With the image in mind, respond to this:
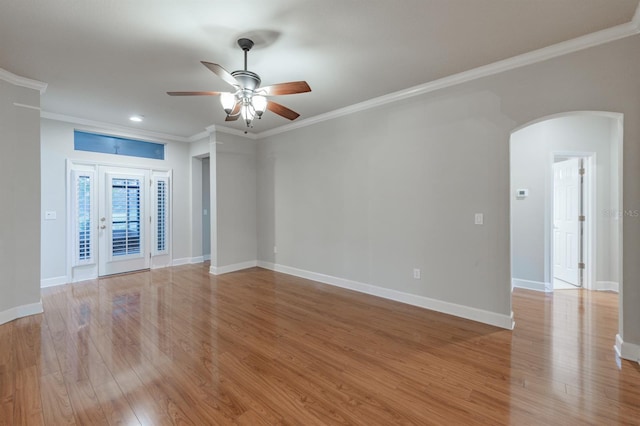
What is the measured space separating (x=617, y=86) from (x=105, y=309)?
607 centimetres

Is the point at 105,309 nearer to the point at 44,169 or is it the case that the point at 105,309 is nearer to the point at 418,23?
the point at 44,169

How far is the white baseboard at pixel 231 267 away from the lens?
219 inches

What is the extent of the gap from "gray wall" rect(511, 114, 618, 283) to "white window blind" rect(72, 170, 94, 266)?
7509 mm

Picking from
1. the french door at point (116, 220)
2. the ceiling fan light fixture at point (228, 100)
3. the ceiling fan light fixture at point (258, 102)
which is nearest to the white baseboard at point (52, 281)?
the french door at point (116, 220)

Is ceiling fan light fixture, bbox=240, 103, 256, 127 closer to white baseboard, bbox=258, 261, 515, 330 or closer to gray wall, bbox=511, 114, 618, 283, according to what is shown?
white baseboard, bbox=258, 261, 515, 330

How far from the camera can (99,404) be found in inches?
76.5

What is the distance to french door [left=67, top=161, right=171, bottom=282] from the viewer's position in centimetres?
507

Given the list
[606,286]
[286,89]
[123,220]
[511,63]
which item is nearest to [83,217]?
[123,220]

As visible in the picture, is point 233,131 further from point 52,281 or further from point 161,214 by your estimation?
point 52,281

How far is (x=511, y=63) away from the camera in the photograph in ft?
9.89

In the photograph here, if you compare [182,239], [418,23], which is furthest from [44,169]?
[418,23]

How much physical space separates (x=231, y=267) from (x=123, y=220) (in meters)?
2.29

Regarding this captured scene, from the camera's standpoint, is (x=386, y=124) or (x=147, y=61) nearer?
(x=147, y=61)

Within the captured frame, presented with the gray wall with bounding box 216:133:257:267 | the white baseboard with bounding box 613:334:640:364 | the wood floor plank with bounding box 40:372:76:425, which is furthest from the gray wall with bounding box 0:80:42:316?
the white baseboard with bounding box 613:334:640:364
